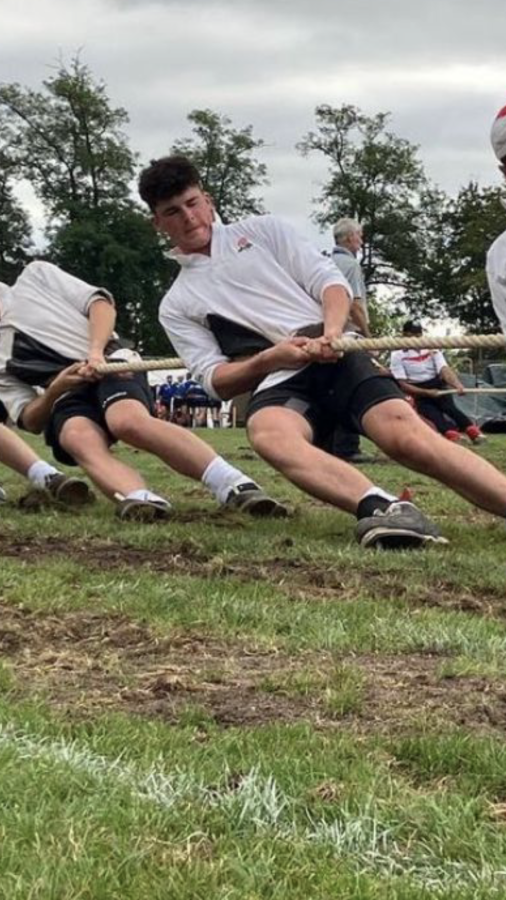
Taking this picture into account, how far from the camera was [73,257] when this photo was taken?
2318 inches

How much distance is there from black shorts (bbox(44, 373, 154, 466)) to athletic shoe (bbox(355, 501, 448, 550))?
184 centimetres

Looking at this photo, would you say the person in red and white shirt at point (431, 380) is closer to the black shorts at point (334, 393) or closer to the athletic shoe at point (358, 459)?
the athletic shoe at point (358, 459)

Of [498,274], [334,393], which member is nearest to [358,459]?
[334,393]

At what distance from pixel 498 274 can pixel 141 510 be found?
2.11 m

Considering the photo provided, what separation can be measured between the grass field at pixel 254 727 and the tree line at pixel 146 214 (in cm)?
5221

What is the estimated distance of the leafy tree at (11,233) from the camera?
60312 millimetres

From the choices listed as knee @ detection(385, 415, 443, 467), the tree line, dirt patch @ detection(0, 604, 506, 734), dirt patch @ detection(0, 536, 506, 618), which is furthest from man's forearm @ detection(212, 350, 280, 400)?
the tree line

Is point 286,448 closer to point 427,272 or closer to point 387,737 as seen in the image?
point 387,737

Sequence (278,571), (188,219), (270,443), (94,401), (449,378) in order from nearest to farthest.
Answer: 1. (278,571)
2. (270,443)
3. (188,219)
4. (94,401)
5. (449,378)

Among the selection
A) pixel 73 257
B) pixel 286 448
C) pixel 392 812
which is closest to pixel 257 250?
pixel 286 448

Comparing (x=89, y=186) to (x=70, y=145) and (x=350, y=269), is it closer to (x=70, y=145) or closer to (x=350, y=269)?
(x=70, y=145)

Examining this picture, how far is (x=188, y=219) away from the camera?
19.0 ft

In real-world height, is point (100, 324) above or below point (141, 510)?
above

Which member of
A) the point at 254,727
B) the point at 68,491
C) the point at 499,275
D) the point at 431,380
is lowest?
the point at 431,380
